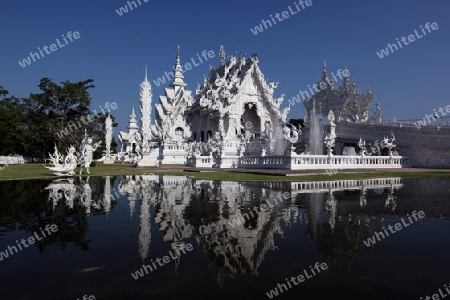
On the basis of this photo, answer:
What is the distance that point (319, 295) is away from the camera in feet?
11.6

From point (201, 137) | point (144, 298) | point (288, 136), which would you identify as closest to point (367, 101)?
point (201, 137)

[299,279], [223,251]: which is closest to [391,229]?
[299,279]

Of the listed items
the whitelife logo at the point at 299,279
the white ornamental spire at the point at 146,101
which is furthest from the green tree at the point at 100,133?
the whitelife logo at the point at 299,279

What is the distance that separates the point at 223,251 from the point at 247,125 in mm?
41409

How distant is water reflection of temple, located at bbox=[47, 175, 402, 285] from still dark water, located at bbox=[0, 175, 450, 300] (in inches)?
1.0

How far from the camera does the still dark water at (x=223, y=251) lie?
12.2 ft

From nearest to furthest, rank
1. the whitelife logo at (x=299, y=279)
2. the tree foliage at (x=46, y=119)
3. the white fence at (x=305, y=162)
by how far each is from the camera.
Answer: the whitelife logo at (x=299, y=279) → the white fence at (x=305, y=162) → the tree foliage at (x=46, y=119)

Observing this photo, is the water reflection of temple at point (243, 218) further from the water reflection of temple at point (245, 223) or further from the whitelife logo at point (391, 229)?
the whitelife logo at point (391, 229)

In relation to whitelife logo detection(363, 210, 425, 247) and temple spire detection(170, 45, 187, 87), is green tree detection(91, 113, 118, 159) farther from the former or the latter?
whitelife logo detection(363, 210, 425, 247)

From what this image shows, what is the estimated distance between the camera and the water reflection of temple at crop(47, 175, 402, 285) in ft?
16.4

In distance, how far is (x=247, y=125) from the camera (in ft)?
151

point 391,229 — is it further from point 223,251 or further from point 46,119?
point 46,119

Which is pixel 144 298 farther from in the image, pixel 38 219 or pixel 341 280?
pixel 38 219

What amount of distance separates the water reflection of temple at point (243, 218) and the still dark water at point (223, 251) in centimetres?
3
